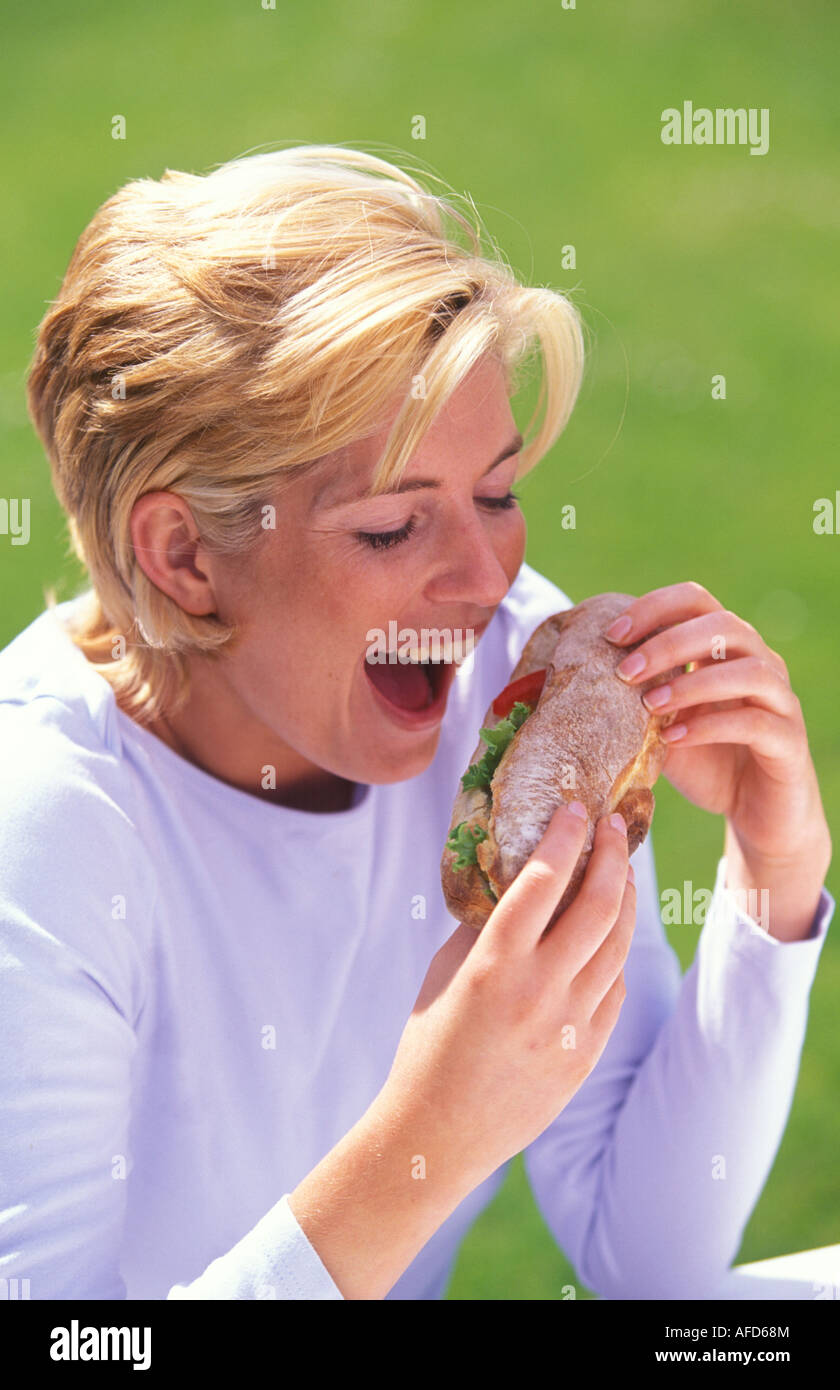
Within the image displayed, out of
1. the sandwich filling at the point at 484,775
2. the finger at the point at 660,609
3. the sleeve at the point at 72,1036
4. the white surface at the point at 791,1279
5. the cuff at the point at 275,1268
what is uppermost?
the finger at the point at 660,609

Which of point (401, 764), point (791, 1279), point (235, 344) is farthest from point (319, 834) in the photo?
point (791, 1279)

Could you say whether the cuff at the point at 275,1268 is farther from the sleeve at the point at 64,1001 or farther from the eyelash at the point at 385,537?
the eyelash at the point at 385,537

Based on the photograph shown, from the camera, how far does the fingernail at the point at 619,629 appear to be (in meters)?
2.48

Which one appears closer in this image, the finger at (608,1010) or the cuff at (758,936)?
the finger at (608,1010)

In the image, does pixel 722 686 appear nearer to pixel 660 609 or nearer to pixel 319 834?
pixel 660 609

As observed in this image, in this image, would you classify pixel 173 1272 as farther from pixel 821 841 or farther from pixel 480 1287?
pixel 480 1287

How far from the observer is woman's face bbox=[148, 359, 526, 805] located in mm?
2307

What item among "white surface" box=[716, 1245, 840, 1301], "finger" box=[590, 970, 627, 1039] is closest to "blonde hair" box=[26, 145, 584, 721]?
"finger" box=[590, 970, 627, 1039]

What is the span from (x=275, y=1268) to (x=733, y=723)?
Answer: 1.22 meters

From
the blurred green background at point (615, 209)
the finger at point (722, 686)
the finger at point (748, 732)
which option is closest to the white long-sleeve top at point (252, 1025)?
the finger at point (748, 732)

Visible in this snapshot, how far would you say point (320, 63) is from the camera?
35.3ft

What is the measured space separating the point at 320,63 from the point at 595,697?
978cm

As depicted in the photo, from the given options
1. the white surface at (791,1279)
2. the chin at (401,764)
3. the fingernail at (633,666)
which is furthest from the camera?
the chin at (401,764)

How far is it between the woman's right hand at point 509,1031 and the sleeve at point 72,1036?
0.83 feet
